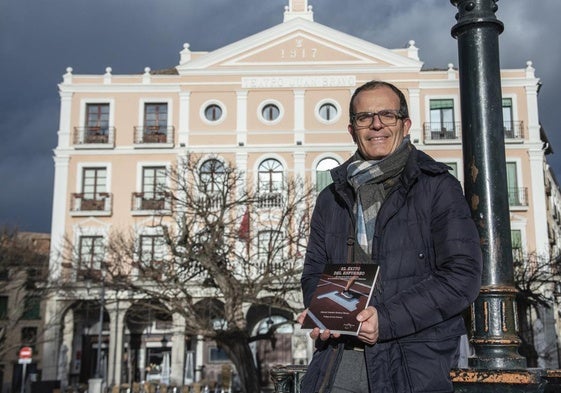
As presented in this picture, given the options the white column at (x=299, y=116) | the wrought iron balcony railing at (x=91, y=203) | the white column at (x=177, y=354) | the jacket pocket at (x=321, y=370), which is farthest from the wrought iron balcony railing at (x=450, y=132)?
the jacket pocket at (x=321, y=370)

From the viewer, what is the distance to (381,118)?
277 centimetres

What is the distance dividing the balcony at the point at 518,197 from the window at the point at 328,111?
A: 8989 mm

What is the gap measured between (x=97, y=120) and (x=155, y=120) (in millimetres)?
2864

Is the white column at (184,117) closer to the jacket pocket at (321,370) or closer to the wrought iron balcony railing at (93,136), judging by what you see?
the wrought iron balcony railing at (93,136)

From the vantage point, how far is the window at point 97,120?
108 ft

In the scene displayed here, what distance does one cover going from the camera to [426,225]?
2600 millimetres

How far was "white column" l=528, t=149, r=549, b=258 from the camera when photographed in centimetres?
3131

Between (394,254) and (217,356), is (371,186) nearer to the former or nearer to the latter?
(394,254)

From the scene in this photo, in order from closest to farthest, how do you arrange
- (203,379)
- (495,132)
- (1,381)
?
(495,132) → (203,379) → (1,381)

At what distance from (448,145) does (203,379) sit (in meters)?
16.0

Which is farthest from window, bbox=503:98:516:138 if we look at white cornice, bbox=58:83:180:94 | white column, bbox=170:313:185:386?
white column, bbox=170:313:185:386

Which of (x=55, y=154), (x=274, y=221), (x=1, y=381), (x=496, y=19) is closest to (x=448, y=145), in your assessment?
(x=274, y=221)

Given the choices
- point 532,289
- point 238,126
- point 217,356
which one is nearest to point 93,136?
point 238,126

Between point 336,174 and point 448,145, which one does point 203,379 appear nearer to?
point 448,145
